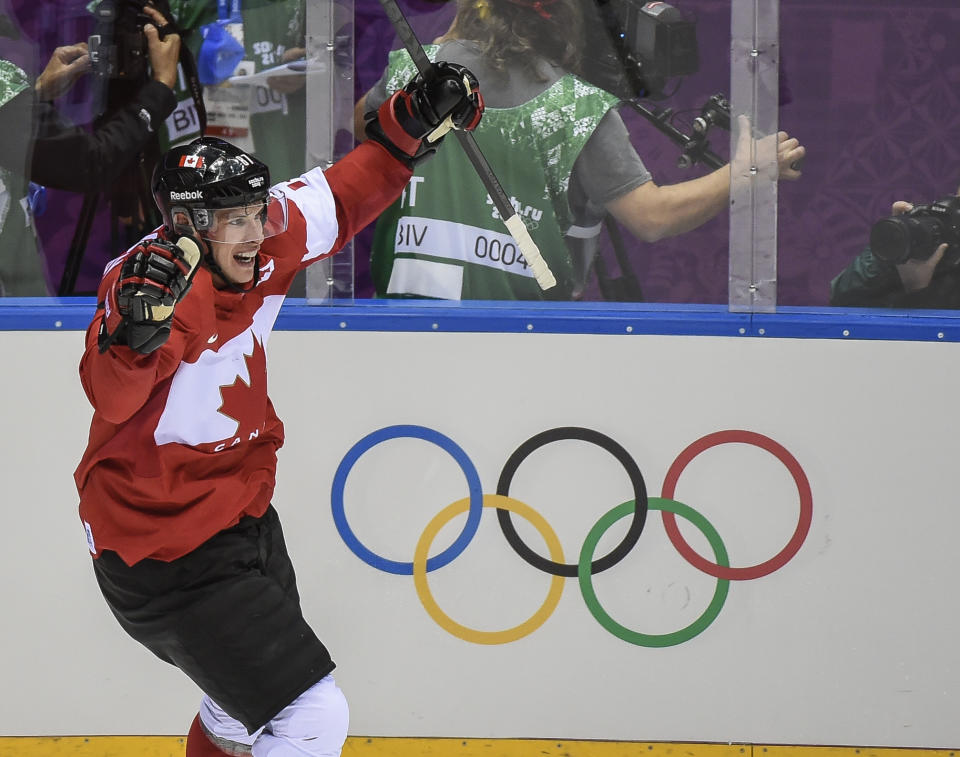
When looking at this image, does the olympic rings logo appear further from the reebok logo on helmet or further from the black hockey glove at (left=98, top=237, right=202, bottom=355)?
the black hockey glove at (left=98, top=237, right=202, bottom=355)

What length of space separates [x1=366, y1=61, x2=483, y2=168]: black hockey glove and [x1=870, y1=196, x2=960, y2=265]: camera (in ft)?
3.23

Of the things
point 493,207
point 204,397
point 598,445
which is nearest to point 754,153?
point 493,207

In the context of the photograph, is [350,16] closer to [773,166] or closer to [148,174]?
[148,174]

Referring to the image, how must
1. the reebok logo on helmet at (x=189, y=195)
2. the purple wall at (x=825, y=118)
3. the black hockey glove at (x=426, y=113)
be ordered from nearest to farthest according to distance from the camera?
1. the reebok logo on helmet at (x=189, y=195)
2. the black hockey glove at (x=426, y=113)
3. the purple wall at (x=825, y=118)

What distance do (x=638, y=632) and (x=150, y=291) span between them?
1.47m

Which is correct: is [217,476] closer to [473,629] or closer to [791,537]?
[473,629]

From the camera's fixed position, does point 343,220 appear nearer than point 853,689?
Yes

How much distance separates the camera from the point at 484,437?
284cm

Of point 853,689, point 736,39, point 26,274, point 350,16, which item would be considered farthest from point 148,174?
point 853,689

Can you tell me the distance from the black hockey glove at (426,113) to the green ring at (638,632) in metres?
0.92

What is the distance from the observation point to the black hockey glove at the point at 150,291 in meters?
1.89

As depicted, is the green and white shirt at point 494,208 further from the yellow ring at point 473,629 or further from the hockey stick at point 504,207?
the yellow ring at point 473,629

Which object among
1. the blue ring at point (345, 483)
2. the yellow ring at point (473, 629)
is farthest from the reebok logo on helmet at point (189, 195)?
the yellow ring at point (473, 629)

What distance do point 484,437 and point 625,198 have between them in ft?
2.05
